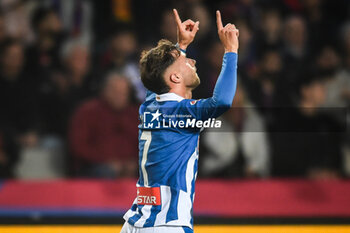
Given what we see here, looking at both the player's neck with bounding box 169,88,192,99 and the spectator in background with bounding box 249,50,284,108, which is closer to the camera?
the player's neck with bounding box 169,88,192,99

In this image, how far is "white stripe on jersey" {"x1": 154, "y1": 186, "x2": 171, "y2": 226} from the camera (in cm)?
301

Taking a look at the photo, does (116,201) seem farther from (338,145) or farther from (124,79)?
(338,145)

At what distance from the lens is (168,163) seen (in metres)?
3.06

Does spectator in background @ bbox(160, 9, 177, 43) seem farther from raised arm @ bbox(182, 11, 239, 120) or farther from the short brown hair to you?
raised arm @ bbox(182, 11, 239, 120)

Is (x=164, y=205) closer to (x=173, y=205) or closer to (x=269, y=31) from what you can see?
(x=173, y=205)

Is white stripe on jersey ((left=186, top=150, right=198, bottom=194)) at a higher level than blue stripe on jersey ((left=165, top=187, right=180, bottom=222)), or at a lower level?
higher

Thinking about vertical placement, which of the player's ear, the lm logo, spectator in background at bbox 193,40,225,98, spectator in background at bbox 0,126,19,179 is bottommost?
spectator in background at bbox 0,126,19,179

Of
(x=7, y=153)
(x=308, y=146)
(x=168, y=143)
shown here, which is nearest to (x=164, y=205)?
(x=168, y=143)

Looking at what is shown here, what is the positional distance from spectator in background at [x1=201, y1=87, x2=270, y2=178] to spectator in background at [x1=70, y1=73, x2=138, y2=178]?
813 mm

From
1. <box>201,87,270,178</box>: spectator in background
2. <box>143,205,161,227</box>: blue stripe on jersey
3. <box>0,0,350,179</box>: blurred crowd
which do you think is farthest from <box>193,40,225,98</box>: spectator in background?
<box>143,205,161,227</box>: blue stripe on jersey

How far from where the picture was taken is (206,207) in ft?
17.2

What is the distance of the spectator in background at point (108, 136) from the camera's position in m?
6.04

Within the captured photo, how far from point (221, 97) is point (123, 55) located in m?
3.92

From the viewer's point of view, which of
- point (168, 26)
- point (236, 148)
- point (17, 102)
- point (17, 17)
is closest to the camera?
point (236, 148)
